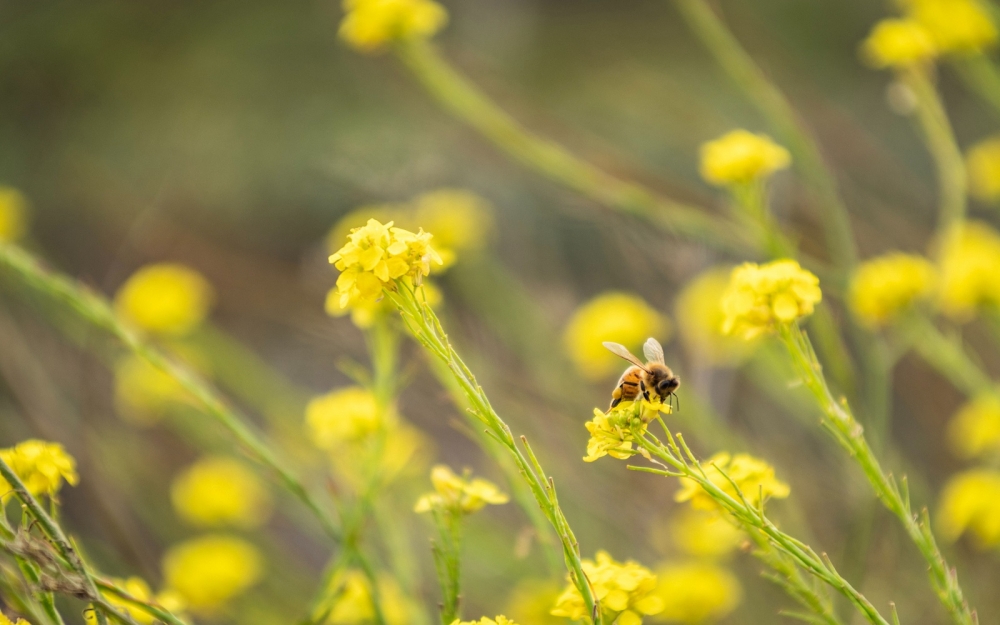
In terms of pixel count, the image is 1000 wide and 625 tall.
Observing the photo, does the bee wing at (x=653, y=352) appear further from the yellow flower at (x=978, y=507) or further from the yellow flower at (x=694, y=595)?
the yellow flower at (x=978, y=507)

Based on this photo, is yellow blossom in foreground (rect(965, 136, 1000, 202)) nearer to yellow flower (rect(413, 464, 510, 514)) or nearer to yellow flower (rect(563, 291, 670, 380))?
yellow flower (rect(563, 291, 670, 380))

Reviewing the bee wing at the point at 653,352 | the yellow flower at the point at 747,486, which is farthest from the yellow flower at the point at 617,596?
the bee wing at the point at 653,352

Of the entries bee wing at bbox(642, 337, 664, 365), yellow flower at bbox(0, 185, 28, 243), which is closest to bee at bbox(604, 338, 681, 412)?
bee wing at bbox(642, 337, 664, 365)

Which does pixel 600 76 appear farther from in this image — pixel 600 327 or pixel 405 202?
pixel 600 327

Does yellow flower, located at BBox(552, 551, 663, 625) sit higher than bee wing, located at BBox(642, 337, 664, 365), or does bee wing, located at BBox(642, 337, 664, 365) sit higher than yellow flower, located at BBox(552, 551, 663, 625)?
bee wing, located at BBox(642, 337, 664, 365)

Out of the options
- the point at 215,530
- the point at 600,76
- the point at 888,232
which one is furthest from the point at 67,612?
the point at 600,76
